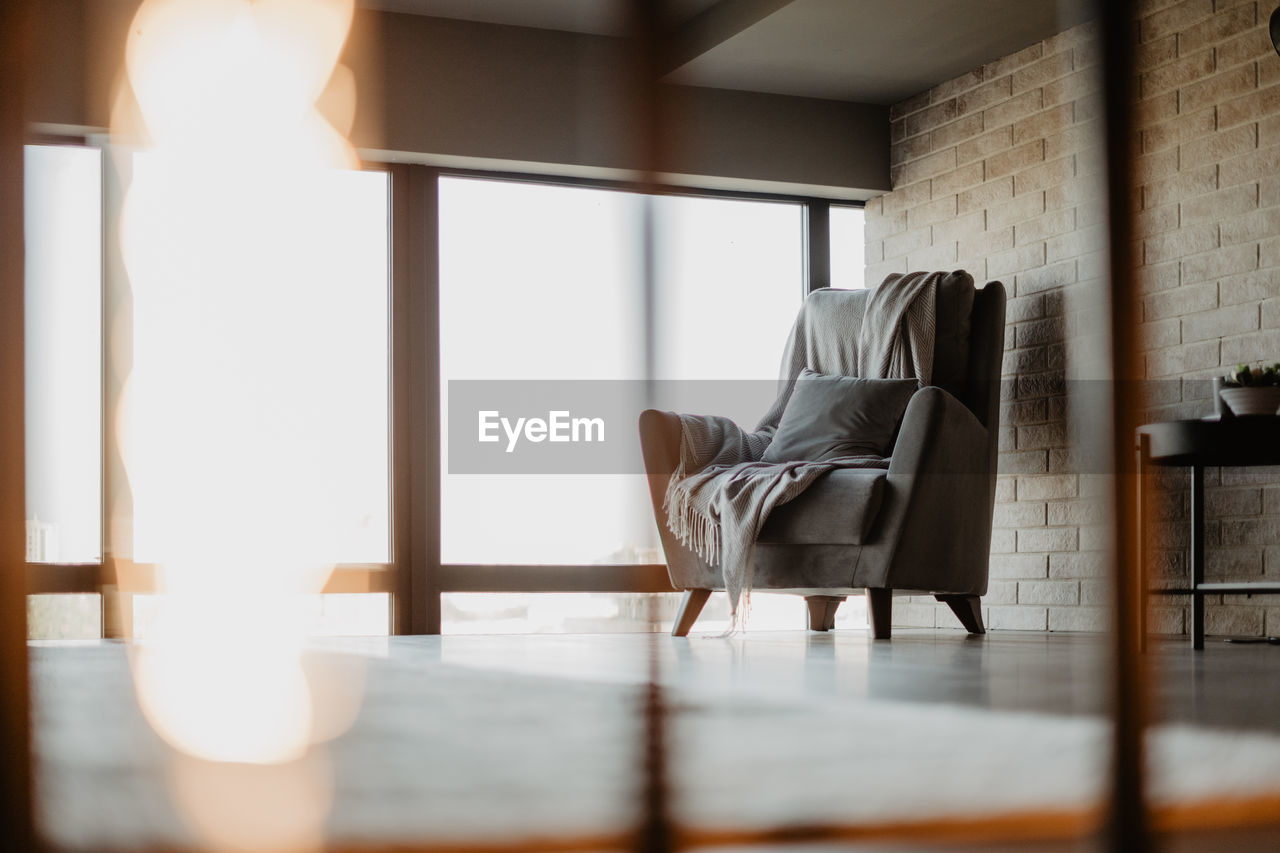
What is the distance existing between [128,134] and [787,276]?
2467 millimetres

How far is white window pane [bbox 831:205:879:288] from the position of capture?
5449mm

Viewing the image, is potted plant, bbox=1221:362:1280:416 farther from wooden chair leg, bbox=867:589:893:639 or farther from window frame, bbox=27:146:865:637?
window frame, bbox=27:146:865:637

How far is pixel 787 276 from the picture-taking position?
538cm

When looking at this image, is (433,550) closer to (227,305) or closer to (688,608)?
(227,305)

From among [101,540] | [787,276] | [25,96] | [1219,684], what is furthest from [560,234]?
[25,96]

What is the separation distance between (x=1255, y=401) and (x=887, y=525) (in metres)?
0.94

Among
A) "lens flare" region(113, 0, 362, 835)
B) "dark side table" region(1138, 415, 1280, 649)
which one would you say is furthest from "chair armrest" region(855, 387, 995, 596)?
"lens flare" region(113, 0, 362, 835)

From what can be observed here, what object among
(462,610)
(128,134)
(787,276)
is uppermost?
(128,134)

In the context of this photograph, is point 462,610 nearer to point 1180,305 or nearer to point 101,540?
point 101,540

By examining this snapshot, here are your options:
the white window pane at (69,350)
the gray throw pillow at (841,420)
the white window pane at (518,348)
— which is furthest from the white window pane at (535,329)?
the white window pane at (69,350)

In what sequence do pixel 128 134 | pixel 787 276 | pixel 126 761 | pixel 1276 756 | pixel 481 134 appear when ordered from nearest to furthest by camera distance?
pixel 126 761
pixel 1276 756
pixel 128 134
pixel 481 134
pixel 787 276

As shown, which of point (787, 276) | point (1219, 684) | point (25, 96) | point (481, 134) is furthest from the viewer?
point (787, 276)

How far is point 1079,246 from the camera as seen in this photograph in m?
4.45

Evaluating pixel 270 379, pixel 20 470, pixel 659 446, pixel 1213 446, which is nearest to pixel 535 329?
pixel 270 379
